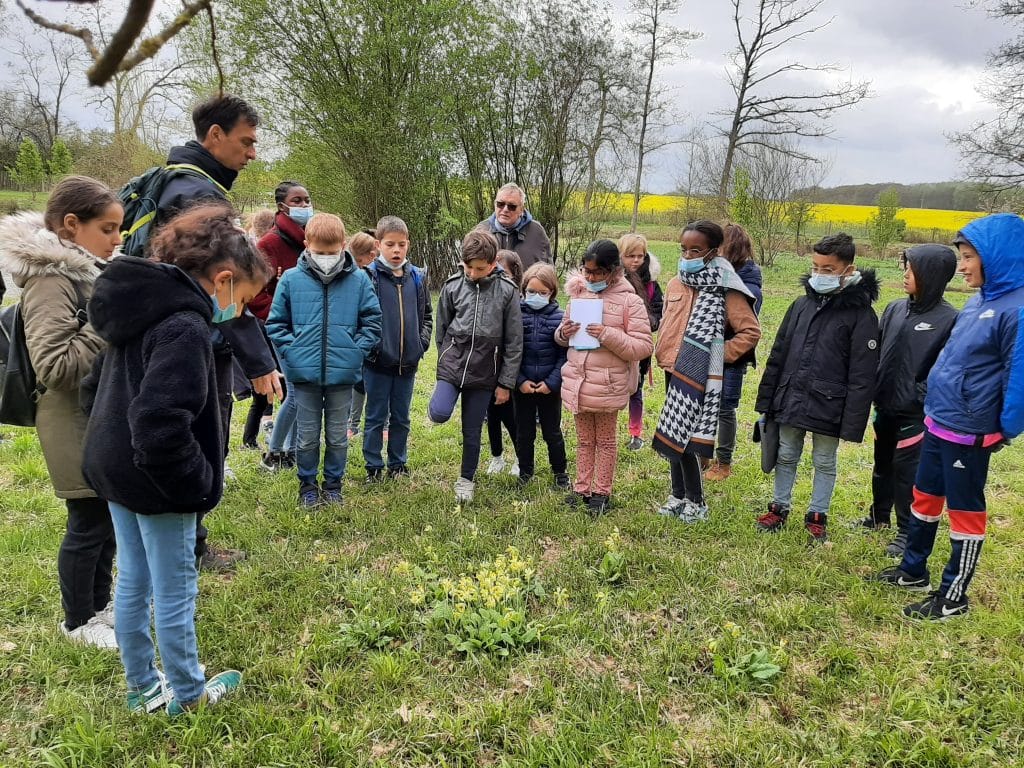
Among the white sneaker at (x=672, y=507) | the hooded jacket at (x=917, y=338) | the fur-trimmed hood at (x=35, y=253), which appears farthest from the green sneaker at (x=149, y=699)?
the hooded jacket at (x=917, y=338)

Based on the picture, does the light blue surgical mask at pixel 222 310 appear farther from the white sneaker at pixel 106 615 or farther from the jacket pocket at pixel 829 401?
the jacket pocket at pixel 829 401

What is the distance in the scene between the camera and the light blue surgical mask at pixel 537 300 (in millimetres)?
4469

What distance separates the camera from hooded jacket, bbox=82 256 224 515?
6.46ft

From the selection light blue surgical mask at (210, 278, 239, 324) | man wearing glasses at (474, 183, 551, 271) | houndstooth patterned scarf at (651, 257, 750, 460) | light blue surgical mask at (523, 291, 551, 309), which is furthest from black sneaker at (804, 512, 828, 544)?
light blue surgical mask at (210, 278, 239, 324)

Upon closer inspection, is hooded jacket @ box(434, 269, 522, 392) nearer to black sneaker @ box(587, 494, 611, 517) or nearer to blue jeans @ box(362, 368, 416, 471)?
blue jeans @ box(362, 368, 416, 471)

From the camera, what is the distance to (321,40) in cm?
1239

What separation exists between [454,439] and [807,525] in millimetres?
3153

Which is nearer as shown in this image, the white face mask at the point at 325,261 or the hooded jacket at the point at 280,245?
the white face mask at the point at 325,261

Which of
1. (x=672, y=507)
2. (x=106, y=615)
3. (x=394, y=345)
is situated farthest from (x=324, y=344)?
(x=672, y=507)

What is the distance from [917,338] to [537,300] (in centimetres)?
244

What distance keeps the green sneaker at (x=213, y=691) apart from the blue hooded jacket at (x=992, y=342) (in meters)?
3.59

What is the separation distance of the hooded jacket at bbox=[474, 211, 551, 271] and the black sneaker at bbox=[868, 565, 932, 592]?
131 inches

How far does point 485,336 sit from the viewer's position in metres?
4.30

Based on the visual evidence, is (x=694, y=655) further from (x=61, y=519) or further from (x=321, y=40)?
(x=321, y=40)
